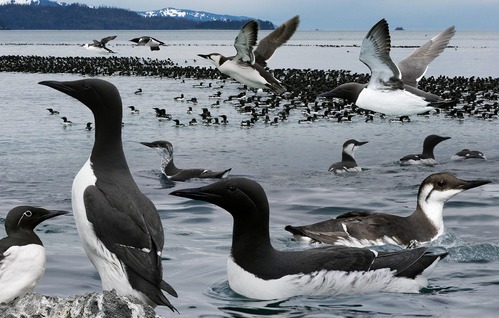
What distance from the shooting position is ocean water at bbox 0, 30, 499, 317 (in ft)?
24.8

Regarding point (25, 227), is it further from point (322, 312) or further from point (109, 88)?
point (322, 312)

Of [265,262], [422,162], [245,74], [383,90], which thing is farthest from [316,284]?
[245,74]

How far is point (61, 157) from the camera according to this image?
20594 millimetres

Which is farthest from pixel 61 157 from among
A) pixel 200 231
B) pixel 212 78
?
pixel 212 78

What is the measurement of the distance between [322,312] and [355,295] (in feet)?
2.25

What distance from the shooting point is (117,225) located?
20.3 ft

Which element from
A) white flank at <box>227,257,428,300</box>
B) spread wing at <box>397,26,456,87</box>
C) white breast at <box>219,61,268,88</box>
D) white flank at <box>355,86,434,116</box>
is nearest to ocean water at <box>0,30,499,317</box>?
white flank at <box>227,257,428,300</box>

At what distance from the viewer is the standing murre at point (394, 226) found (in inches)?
381

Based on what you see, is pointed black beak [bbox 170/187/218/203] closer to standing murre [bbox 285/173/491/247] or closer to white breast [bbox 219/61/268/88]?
standing murre [bbox 285/173/491/247]

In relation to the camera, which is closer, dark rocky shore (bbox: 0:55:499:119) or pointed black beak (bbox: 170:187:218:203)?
pointed black beak (bbox: 170:187:218:203)

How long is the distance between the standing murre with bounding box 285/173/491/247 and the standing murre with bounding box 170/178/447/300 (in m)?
1.81

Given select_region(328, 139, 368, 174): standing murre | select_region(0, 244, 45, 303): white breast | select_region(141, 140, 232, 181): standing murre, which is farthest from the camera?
select_region(328, 139, 368, 174): standing murre

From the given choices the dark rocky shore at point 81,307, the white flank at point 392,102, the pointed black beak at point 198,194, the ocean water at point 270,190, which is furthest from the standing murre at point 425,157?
the dark rocky shore at point 81,307

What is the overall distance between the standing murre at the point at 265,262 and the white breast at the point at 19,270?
50.4 inches
